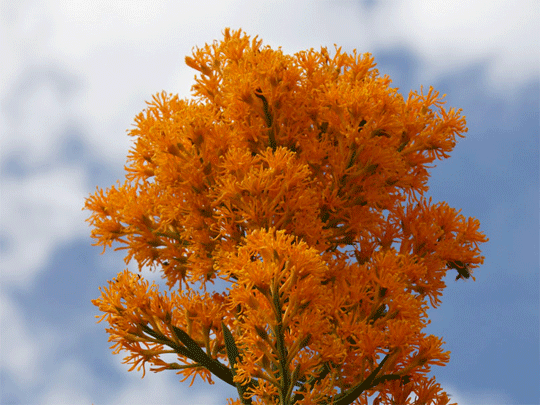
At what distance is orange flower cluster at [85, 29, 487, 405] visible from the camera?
5906 millimetres

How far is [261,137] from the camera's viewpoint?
6746mm

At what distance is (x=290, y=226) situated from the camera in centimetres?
633

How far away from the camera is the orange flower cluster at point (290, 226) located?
19.4 ft

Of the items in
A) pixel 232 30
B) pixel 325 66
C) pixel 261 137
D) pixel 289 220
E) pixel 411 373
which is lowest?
pixel 411 373

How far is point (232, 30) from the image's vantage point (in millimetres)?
7574

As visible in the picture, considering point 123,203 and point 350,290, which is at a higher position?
point 123,203

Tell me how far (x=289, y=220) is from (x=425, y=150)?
7.72 ft

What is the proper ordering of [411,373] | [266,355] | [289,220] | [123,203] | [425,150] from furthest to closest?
1. [425,150]
2. [123,203]
3. [411,373]
4. [289,220]
5. [266,355]

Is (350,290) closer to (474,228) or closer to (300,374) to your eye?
(300,374)

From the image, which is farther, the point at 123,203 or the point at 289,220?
the point at 123,203

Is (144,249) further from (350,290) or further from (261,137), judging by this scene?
(350,290)

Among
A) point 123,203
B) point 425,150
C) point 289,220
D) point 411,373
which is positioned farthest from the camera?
point 425,150

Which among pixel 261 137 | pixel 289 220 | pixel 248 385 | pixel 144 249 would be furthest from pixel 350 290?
pixel 144 249

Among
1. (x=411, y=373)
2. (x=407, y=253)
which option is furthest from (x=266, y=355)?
(x=407, y=253)
